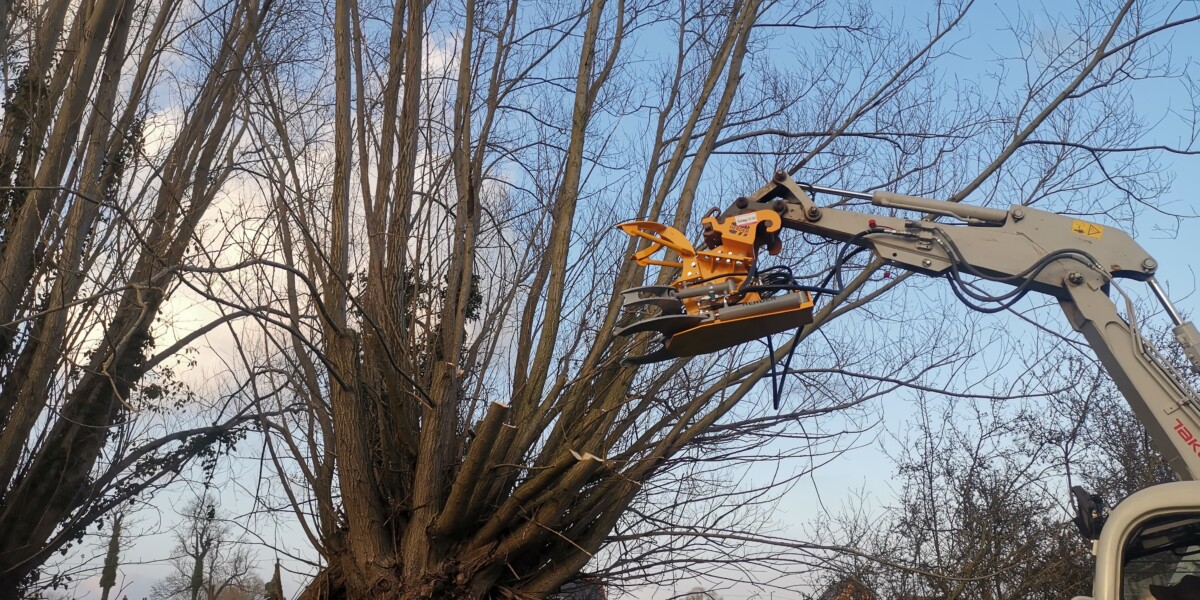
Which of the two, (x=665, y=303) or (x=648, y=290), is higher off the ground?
(x=648, y=290)

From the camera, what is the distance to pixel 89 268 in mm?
8922

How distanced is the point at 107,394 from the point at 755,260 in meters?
7.60

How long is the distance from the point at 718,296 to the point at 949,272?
1.28 metres

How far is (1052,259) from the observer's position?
4.70 metres

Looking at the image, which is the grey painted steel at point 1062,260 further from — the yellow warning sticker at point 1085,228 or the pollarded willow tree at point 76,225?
the pollarded willow tree at point 76,225

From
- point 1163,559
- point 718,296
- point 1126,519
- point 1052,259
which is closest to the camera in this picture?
point 1126,519

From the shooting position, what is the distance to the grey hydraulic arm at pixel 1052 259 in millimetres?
4434

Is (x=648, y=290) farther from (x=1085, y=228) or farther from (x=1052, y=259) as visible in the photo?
(x=1085, y=228)

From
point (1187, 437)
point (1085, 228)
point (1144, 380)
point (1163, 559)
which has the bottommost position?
point (1163, 559)

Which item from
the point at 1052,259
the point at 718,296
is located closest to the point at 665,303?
the point at 718,296

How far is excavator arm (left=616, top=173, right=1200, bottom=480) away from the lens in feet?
14.3

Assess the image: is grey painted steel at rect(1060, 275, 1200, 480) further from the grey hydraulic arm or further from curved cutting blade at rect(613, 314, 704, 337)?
curved cutting blade at rect(613, 314, 704, 337)

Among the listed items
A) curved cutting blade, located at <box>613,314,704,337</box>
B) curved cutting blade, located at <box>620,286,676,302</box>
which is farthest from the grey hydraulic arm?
curved cutting blade, located at <box>613,314,704,337</box>

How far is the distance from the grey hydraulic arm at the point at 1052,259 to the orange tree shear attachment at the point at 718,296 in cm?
16
